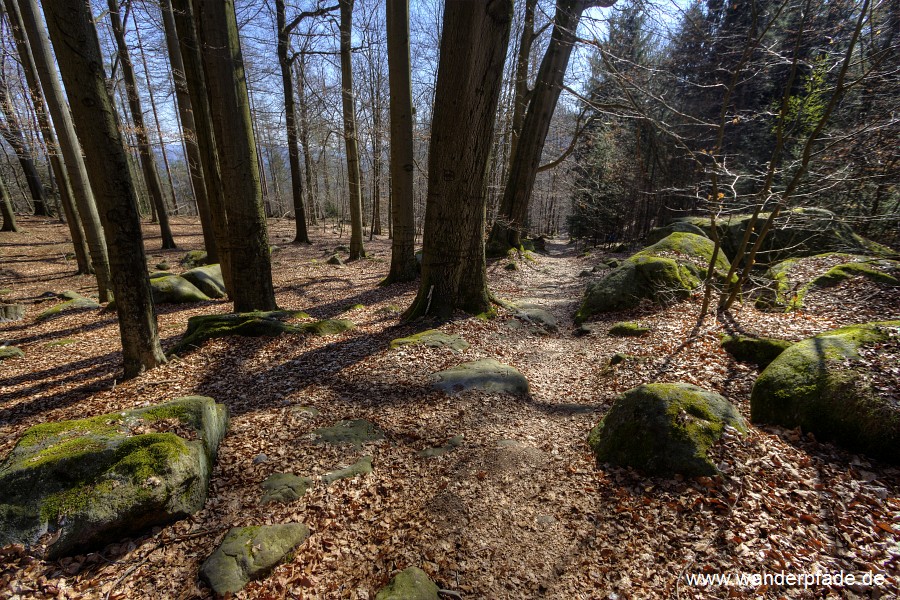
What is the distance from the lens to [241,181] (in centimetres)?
648

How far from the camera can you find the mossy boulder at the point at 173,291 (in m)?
9.73

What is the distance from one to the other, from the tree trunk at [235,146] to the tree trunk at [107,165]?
1955 millimetres

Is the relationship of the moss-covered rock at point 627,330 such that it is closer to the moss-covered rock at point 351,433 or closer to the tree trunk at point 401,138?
the moss-covered rock at point 351,433

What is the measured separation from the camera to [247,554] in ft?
8.49

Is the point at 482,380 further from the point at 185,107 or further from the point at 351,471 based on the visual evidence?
the point at 185,107

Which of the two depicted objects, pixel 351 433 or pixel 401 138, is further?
pixel 401 138

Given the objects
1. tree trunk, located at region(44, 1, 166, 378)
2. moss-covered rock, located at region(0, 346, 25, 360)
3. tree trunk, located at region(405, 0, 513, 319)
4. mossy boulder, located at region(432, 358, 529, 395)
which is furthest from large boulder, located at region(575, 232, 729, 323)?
moss-covered rock, located at region(0, 346, 25, 360)

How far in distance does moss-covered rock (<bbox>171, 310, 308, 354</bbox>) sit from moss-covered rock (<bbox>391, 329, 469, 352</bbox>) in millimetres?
1896

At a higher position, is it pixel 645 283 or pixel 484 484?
pixel 645 283

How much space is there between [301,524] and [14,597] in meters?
1.56

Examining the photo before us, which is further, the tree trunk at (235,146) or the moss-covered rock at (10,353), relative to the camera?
the moss-covered rock at (10,353)

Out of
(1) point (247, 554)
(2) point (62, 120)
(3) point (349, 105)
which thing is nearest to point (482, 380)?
(1) point (247, 554)

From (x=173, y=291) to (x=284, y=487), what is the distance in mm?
8991

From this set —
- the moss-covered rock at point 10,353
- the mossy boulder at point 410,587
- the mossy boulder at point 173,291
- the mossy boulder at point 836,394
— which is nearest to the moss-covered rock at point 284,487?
the mossy boulder at point 410,587
